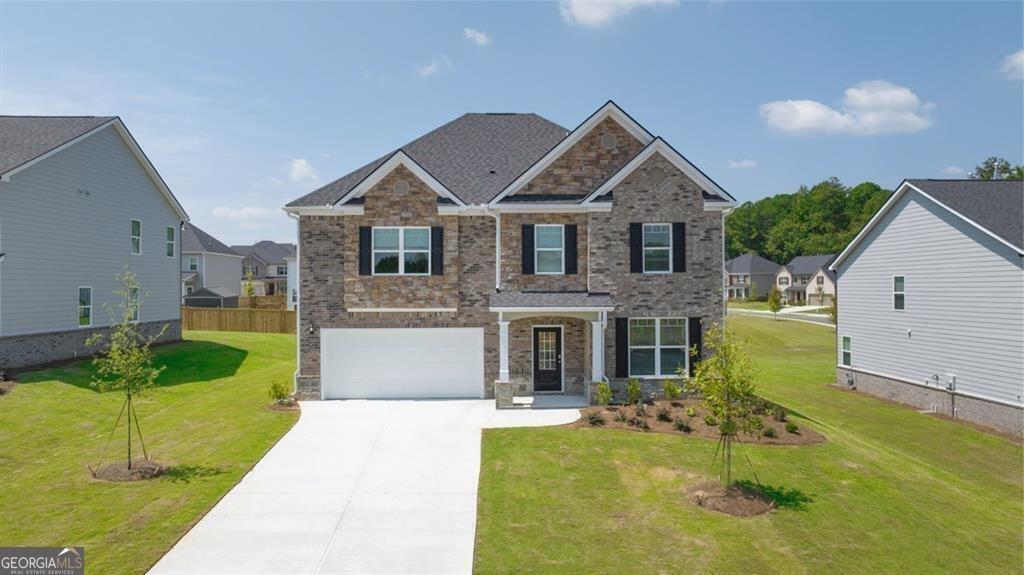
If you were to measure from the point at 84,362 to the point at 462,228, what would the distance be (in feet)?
49.7

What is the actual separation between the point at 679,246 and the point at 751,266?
80.0 m

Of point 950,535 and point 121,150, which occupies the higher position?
point 121,150

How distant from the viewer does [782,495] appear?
11.3 meters

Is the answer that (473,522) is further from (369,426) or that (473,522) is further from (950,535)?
(950,535)

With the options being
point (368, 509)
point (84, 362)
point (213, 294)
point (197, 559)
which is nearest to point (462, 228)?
Result: point (368, 509)

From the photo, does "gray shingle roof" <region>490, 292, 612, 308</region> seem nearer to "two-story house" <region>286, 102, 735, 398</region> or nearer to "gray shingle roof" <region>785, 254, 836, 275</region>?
"two-story house" <region>286, 102, 735, 398</region>

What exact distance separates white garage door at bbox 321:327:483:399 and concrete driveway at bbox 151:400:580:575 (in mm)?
2458

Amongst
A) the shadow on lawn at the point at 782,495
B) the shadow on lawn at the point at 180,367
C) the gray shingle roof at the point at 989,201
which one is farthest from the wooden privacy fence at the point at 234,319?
the gray shingle roof at the point at 989,201

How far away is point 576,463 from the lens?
12391 mm

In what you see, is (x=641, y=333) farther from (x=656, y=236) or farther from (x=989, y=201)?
(x=989, y=201)

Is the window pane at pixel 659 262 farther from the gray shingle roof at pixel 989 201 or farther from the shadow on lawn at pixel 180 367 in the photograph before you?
the shadow on lawn at pixel 180 367

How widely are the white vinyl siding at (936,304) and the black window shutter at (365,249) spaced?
19.2 metres

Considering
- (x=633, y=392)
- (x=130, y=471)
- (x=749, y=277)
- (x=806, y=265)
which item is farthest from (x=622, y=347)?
(x=806, y=265)

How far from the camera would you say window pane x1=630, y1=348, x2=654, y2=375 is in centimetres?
1789
